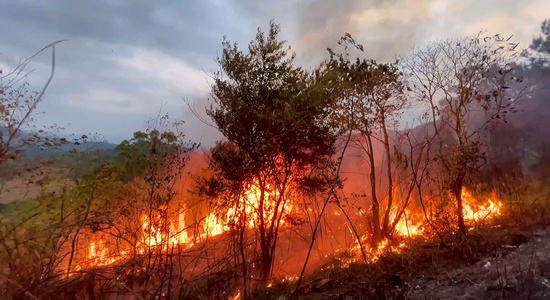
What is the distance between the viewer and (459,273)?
11.9 m

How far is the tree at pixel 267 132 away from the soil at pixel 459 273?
13.6ft

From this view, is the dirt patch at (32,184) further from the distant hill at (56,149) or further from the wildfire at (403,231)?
the wildfire at (403,231)

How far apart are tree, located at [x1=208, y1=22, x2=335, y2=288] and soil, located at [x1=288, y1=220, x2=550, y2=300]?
414 centimetres

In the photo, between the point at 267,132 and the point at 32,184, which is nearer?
the point at 32,184

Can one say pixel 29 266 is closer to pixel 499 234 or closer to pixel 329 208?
pixel 499 234

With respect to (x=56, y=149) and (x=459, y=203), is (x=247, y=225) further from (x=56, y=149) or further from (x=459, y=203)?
(x=459, y=203)

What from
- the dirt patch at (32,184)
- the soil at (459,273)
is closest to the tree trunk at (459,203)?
the soil at (459,273)

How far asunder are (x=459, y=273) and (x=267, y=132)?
9.16m

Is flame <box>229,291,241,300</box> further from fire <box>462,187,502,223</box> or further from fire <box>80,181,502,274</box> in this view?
fire <box>462,187,502,223</box>

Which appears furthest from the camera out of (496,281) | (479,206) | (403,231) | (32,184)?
(479,206)

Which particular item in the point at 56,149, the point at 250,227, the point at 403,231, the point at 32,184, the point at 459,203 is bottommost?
the point at 403,231

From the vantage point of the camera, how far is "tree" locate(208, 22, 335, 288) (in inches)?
540

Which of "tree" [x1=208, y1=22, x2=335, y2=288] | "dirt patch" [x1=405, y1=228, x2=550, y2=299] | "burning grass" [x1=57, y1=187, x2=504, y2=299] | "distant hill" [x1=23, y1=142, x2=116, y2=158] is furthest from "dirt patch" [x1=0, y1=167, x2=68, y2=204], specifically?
"dirt patch" [x1=405, y1=228, x2=550, y2=299]

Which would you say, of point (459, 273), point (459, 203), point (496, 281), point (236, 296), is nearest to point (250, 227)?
point (236, 296)
